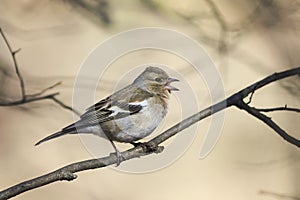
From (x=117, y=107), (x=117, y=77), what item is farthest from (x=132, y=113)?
(x=117, y=77)

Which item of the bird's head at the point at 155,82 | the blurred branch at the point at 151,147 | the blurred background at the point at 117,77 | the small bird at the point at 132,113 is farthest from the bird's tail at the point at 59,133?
the blurred background at the point at 117,77

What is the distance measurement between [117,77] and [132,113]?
3.68 feet

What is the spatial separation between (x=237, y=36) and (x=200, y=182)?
2.43 ft

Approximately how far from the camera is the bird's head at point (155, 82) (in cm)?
203

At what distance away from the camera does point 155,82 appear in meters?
2.03

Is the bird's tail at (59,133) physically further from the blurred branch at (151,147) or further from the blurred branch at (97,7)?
the blurred branch at (97,7)

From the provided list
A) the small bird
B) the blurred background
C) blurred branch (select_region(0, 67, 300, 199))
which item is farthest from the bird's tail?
the blurred background

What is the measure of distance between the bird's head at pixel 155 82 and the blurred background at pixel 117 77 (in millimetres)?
1037

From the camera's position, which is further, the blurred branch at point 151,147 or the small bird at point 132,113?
the small bird at point 132,113

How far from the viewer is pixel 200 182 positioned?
125 inches

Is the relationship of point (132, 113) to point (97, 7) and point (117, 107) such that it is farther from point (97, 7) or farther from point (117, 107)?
point (97, 7)

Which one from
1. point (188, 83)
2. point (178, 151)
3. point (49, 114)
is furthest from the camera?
point (49, 114)

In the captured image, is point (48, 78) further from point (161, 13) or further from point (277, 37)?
point (277, 37)

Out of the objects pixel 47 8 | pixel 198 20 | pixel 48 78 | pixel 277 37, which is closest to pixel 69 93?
pixel 48 78
